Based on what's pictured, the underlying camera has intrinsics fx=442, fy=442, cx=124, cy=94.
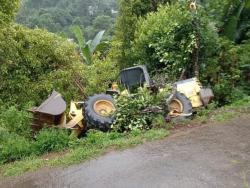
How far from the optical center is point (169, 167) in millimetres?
6484

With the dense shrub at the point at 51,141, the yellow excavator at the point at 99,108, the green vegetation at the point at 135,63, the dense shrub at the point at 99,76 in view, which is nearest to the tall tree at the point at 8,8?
the green vegetation at the point at 135,63

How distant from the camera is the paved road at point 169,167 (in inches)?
234

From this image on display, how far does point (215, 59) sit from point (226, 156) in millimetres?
4808

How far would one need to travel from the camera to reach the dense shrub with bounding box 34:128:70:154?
27.0 feet

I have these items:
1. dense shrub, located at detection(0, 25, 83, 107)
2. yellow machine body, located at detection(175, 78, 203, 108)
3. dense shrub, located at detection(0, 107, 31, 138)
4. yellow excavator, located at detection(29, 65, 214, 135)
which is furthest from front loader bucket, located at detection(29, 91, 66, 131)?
yellow machine body, located at detection(175, 78, 203, 108)

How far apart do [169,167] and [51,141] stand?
272 cm

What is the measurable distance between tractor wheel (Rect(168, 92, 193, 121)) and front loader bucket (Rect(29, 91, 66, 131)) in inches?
90.1

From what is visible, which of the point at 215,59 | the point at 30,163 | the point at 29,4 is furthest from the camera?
the point at 29,4

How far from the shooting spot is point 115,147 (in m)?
7.70

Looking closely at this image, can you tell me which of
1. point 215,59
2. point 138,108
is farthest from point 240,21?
point 138,108

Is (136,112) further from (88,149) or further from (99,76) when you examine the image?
(99,76)

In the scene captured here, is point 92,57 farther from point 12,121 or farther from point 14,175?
point 14,175

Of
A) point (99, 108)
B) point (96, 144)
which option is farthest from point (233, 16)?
point (96, 144)

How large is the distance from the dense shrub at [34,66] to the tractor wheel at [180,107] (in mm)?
3235
